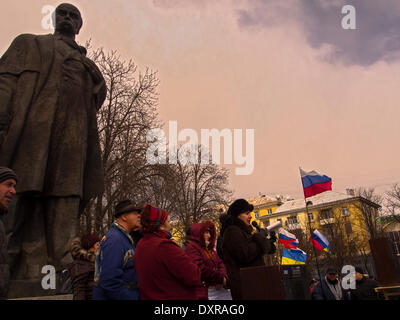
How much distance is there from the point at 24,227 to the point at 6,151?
929 mm

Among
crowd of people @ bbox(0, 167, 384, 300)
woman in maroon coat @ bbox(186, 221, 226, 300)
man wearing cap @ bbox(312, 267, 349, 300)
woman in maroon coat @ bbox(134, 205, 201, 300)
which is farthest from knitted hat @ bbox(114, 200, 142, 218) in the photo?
man wearing cap @ bbox(312, 267, 349, 300)

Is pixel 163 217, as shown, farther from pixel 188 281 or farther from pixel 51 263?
pixel 51 263

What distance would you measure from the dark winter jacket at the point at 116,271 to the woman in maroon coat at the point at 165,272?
0.45ft

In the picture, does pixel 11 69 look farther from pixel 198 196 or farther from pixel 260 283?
pixel 198 196

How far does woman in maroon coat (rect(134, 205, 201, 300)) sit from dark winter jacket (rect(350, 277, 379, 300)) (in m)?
5.47

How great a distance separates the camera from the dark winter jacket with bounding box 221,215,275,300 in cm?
389

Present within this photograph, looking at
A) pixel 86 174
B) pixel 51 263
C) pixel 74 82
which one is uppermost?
pixel 74 82

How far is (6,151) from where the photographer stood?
14.0ft

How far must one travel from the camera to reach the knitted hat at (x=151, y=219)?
284cm

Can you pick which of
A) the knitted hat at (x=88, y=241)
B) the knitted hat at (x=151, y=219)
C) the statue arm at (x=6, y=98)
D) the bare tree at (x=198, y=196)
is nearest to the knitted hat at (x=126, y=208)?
the knitted hat at (x=151, y=219)

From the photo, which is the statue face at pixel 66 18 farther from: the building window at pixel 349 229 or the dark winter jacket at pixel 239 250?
the building window at pixel 349 229

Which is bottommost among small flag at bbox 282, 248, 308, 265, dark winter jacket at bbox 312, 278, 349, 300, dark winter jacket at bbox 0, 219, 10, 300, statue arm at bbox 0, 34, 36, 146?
dark winter jacket at bbox 312, 278, 349, 300

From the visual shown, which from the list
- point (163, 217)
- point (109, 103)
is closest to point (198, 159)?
point (109, 103)

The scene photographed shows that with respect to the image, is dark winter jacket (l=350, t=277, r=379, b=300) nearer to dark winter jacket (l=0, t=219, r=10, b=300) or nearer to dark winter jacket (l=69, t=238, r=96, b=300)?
dark winter jacket (l=69, t=238, r=96, b=300)
